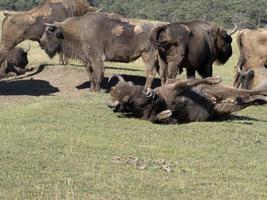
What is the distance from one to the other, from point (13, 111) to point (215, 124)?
411 centimetres

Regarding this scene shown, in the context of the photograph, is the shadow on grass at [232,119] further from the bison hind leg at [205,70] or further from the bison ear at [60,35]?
the bison ear at [60,35]

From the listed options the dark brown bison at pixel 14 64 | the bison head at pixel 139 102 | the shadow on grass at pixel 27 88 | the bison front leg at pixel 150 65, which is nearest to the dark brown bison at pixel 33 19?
the dark brown bison at pixel 14 64

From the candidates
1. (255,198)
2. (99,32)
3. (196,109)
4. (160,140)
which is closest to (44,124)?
(160,140)

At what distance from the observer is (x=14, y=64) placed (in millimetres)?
22547

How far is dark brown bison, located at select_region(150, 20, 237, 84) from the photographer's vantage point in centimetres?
1692

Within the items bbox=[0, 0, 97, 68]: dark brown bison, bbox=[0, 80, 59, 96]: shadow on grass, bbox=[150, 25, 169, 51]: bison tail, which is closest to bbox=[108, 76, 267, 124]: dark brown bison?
bbox=[150, 25, 169, 51]: bison tail

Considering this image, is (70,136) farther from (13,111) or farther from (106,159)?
(13,111)

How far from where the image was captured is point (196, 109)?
13.4 m

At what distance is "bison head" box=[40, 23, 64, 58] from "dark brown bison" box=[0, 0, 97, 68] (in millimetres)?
1646

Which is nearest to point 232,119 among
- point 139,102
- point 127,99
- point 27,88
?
point 139,102

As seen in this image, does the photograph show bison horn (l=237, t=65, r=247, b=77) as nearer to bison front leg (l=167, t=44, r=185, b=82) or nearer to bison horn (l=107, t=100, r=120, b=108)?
bison front leg (l=167, t=44, r=185, b=82)

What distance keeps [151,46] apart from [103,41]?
1.41 m

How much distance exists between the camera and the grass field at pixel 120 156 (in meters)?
8.36

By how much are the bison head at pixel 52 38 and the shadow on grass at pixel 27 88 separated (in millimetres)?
1044
